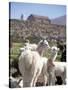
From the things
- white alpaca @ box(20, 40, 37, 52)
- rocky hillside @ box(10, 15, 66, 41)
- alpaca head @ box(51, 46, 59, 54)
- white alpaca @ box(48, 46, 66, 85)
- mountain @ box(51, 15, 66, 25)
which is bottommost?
white alpaca @ box(48, 46, 66, 85)

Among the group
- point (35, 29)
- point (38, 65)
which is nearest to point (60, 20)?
point (35, 29)

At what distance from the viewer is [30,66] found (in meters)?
2.51

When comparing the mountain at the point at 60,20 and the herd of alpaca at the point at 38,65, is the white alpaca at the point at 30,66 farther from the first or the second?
the mountain at the point at 60,20

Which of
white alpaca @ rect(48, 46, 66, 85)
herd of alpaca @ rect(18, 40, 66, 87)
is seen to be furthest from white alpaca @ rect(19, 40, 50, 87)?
white alpaca @ rect(48, 46, 66, 85)

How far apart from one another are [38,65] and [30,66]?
0.29 feet

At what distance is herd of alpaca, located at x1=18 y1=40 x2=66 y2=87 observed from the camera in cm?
250

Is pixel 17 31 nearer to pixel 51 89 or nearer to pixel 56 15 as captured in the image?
pixel 56 15

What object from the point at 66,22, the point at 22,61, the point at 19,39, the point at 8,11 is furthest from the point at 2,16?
the point at 66,22

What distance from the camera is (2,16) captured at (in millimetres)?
2451

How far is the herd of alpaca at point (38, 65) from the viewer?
2499mm

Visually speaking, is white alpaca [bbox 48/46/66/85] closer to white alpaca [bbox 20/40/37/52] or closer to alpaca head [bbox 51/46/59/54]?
alpaca head [bbox 51/46/59/54]

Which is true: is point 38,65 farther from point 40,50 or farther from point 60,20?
point 60,20

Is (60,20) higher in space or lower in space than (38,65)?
higher

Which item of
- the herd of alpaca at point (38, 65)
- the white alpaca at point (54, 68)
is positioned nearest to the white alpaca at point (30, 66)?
the herd of alpaca at point (38, 65)
